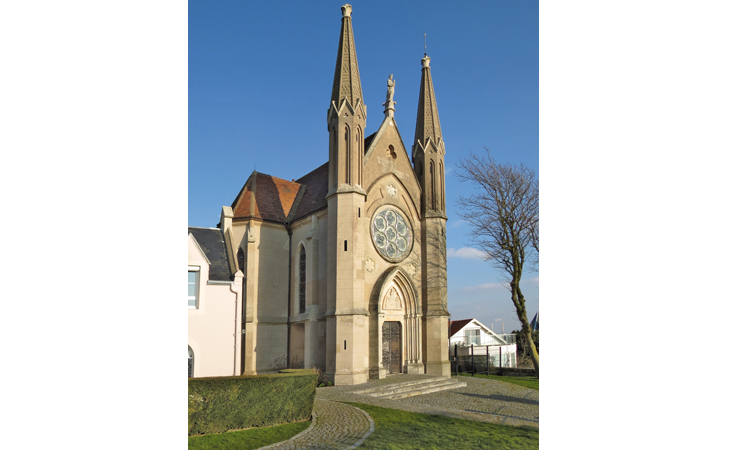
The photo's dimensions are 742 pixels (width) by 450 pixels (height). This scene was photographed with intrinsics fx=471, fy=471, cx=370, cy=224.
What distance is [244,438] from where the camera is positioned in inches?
303

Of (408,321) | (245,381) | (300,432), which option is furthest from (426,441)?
(408,321)

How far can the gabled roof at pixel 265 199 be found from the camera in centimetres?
2047

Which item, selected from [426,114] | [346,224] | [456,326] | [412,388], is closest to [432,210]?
[426,114]

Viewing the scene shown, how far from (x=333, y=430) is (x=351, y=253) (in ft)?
30.5

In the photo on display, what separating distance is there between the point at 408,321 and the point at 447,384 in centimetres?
371

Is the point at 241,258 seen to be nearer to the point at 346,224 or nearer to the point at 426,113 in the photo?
the point at 346,224

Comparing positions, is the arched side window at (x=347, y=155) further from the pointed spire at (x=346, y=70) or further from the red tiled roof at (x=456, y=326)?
the red tiled roof at (x=456, y=326)

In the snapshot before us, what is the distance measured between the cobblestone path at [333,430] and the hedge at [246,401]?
57 cm

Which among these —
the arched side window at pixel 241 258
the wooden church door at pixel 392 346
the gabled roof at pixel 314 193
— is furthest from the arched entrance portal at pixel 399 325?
the arched side window at pixel 241 258

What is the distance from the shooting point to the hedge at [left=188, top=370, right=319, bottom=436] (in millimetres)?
7648

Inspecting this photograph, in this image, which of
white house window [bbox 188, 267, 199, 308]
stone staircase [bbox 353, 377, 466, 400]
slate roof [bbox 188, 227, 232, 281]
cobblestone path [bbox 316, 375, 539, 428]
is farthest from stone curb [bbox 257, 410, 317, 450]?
stone staircase [bbox 353, 377, 466, 400]
